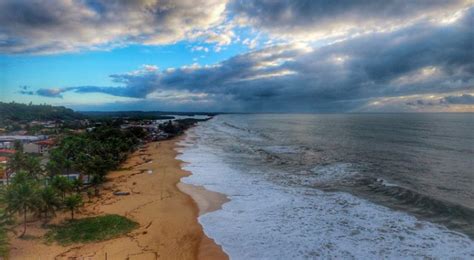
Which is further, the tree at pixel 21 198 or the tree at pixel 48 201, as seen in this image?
the tree at pixel 48 201

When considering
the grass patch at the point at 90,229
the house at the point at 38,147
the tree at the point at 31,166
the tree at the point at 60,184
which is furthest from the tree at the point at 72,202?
the house at the point at 38,147

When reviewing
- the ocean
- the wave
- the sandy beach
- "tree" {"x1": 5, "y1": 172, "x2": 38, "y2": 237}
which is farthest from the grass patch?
the wave

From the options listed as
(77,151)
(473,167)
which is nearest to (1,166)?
(77,151)

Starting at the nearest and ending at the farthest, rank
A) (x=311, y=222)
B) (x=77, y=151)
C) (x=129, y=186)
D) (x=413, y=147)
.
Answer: (x=311, y=222) → (x=129, y=186) → (x=77, y=151) → (x=413, y=147)

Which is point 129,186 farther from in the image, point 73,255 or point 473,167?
point 473,167

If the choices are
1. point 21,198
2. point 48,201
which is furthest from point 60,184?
point 21,198

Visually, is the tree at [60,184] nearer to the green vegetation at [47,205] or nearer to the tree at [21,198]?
→ the green vegetation at [47,205]

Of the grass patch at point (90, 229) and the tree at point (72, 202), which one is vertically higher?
the tree at point (72, 202)
